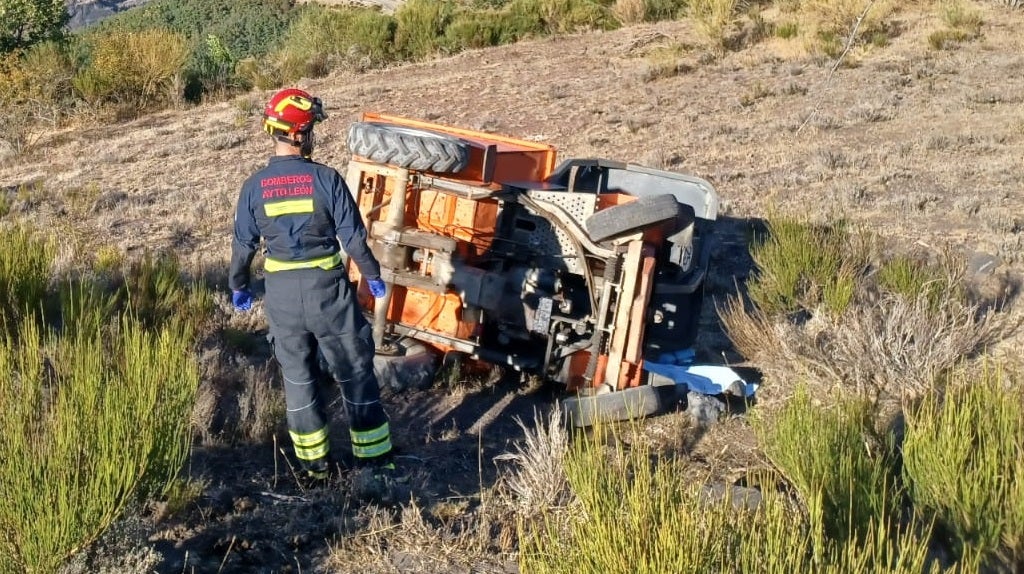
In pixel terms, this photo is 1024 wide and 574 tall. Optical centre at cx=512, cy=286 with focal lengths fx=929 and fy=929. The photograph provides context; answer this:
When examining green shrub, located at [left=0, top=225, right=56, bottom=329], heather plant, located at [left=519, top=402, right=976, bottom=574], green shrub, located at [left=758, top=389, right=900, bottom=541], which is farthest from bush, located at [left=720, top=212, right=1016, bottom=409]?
green shrub, located at [left=0, top=225, right=56, bottom=329]

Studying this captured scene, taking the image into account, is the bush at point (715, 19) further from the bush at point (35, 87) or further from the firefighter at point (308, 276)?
the firefighter at point (308, 276)

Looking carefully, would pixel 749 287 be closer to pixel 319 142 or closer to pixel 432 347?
pixel 432 347

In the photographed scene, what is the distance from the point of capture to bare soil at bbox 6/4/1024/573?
390 cm

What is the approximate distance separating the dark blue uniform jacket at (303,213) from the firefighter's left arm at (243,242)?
0.8 inches

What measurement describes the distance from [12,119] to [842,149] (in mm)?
12493

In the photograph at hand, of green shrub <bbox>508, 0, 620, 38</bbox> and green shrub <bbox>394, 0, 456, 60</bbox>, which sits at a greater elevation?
green shrub <bbox>508, 0, 620, 38</bbox>

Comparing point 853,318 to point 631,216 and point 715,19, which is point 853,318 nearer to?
point 631,216

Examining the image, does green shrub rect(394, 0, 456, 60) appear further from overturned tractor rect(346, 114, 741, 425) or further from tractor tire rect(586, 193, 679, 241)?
tractor tire rect(586, 193, 679, 241)

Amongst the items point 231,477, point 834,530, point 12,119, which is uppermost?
point 834,530

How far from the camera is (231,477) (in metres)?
4.38

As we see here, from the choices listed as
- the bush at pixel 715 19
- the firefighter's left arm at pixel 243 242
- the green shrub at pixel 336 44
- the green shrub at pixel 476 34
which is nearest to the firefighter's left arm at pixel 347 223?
the firefighter's left arm at pixel 243 242

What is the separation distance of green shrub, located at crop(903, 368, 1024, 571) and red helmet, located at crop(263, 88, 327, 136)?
285cm

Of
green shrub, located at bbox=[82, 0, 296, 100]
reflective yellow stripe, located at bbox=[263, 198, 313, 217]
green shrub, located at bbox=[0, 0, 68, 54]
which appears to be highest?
reflective yellow stripe, located at bbox=[263, 198, 313, 217]

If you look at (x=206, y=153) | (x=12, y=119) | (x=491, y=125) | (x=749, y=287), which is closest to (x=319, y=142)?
(x=206, y=153)
